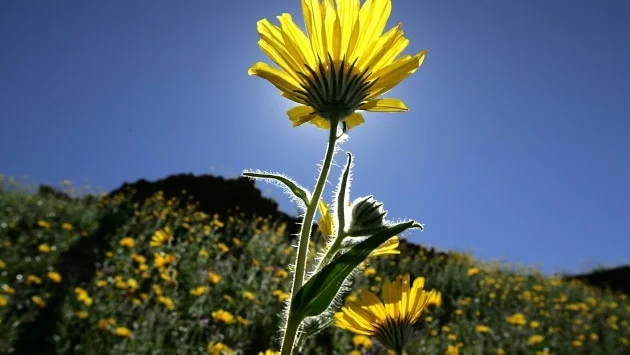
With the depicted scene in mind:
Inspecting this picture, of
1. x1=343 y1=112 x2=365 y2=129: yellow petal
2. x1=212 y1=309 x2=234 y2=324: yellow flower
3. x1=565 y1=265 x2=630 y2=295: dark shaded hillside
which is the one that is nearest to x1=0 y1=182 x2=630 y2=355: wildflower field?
x1=212 y1=309 x2=234 y2=324: yellow flower

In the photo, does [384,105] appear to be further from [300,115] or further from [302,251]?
[302,251]

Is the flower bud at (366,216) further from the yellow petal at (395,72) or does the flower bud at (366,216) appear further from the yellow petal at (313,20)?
the yellow petal at (313,20)

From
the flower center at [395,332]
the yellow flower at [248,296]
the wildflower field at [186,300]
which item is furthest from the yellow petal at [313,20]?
the yellow flower at [248,296]

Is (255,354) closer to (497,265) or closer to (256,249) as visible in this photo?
(256,249)

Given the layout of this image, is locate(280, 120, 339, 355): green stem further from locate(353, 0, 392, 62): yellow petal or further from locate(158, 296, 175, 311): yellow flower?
locate(158, 296, 175, 311): yellow flower

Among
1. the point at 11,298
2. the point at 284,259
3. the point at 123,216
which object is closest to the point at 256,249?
the point at 284,259

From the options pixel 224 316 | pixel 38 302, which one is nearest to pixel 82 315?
pixel 38 302
